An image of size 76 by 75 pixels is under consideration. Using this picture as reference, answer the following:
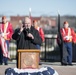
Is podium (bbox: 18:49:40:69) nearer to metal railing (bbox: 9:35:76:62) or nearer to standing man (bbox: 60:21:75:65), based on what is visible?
standing man (bbox: 60:21:75:65)

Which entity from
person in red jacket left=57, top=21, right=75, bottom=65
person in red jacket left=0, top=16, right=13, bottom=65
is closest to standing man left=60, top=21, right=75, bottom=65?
person in red jacket left=57, top=21, right=75, bottom=65

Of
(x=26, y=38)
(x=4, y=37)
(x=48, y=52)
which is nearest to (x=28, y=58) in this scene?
(x=26, y=38)

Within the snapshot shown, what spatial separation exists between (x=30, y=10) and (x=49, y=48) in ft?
11.6

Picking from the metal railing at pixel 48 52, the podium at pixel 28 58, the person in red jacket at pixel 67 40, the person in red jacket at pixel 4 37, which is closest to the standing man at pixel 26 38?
the podium at pixel 28 58

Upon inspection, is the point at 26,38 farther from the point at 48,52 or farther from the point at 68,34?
the point at 48,52

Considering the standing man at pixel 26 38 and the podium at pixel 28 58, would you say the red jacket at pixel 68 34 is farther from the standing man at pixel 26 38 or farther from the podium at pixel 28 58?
the podium at pixel 28 58

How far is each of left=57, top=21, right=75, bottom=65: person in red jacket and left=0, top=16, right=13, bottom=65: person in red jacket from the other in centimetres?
193

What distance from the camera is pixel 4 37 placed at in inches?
535

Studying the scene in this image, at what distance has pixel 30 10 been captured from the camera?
45.4 ft

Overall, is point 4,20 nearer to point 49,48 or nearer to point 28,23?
point 49,48

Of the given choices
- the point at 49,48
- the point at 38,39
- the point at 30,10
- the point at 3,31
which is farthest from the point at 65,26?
the point at 38,39

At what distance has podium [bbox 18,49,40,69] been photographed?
7.74 meters

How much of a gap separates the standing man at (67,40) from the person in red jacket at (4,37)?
1934mm

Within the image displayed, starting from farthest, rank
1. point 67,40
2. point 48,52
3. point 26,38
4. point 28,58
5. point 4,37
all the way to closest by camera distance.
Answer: point 48,52 → point 67,40 → point 4,37 → point 26,38 → point 28,58
